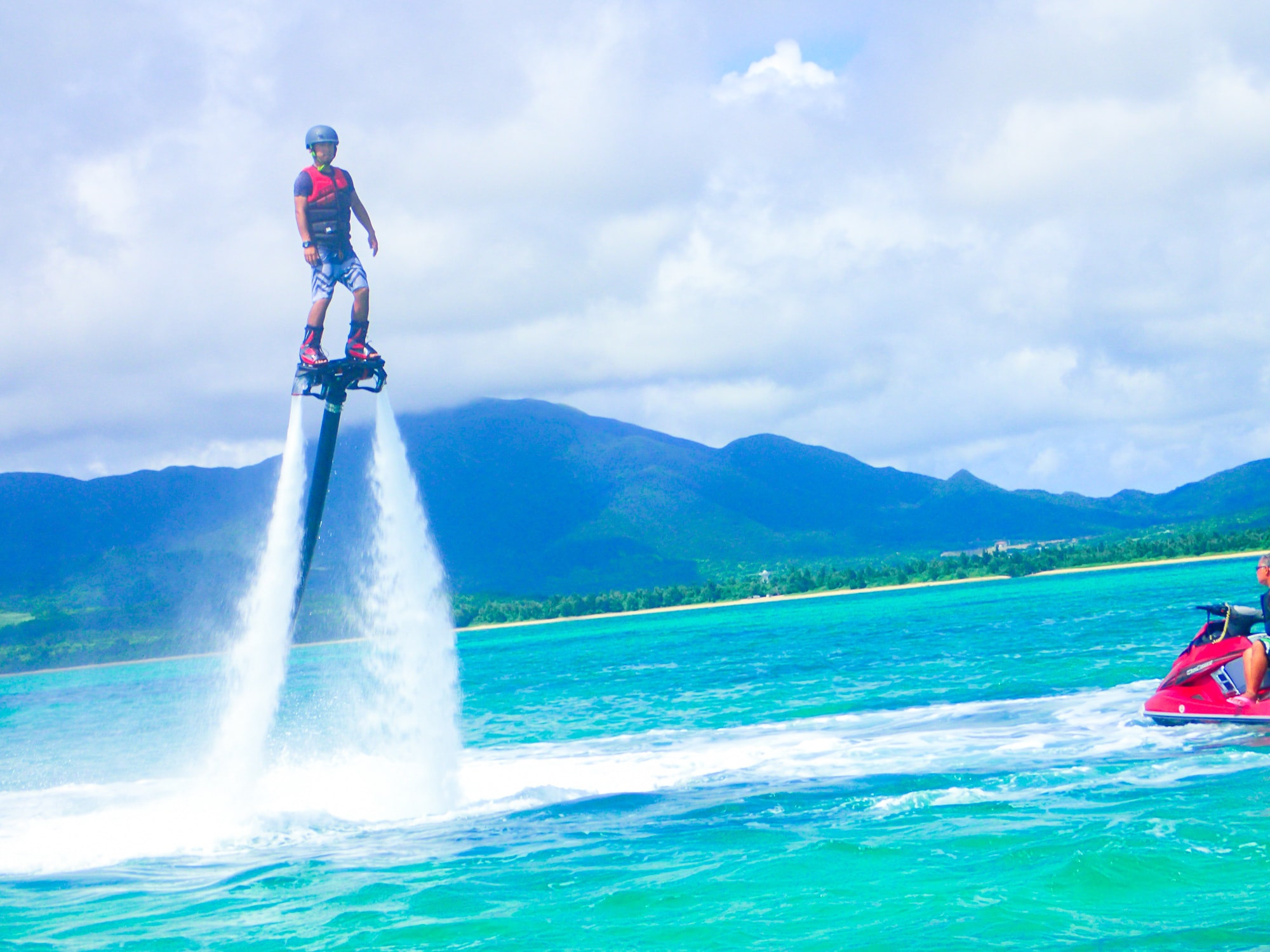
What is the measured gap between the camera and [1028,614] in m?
81.1

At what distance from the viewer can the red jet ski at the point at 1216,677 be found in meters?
22.4

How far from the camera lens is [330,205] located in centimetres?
1547

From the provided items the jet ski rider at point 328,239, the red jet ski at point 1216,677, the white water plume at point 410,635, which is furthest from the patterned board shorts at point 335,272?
the red jet ski at point 1216,677

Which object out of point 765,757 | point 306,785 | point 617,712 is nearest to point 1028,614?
point 617,712

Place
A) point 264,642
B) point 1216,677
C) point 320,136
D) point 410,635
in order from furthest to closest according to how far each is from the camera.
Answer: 1. point 1216,677
2. point 410,635
3. point 264,642
4. point 320,136

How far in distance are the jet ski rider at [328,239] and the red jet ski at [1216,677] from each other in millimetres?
17013

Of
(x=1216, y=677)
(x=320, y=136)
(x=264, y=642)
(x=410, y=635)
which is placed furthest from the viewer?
(x=1216, y=677)

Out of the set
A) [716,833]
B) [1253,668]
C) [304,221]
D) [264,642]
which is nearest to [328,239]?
[304,221]

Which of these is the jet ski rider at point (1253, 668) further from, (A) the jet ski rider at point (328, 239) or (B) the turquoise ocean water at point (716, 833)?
(A) the jet ski rider at point (328, 239)

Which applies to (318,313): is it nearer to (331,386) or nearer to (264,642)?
(331,386)

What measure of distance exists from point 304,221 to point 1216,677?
19.3 metres

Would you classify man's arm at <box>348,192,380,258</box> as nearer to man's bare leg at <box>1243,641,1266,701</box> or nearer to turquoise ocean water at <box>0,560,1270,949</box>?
turquoise ocean water at <box>0,560,1270,949</box>

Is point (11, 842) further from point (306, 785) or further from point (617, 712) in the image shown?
point (617, 712)

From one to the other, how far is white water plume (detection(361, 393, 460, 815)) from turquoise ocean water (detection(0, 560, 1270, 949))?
28.7 inches
